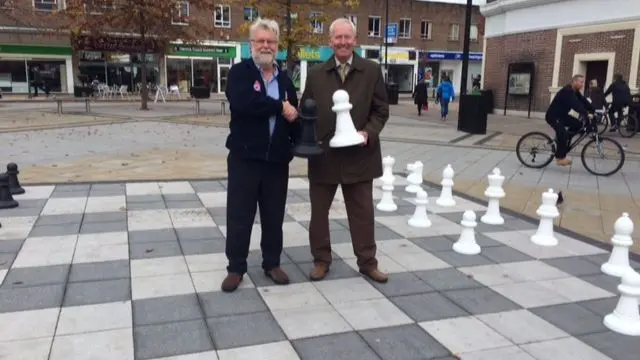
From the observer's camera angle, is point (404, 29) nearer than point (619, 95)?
No

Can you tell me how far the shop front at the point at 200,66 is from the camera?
40375 mm

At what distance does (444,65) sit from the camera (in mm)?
51188

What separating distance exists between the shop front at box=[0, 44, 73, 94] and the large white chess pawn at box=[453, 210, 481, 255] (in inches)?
1410

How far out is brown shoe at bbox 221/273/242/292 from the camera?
4.09 metres

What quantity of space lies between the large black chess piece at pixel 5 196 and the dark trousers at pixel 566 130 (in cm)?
865

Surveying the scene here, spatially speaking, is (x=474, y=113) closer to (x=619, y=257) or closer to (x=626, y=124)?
(x=626, y=124)

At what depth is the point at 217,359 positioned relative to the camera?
3131 mm

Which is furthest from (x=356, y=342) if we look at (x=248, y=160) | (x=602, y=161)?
(x=602, y=161)

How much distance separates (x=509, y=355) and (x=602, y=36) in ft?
63.5

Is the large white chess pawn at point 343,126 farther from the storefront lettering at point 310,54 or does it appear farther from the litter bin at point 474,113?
the storefront lettering at point 310,54

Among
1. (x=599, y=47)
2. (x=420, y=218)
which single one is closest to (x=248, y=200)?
(x=420, y=218)

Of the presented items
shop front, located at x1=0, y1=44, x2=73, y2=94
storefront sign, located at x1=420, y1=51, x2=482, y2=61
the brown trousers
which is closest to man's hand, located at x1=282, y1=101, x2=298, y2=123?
the brown trousers

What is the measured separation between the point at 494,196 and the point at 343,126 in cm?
289

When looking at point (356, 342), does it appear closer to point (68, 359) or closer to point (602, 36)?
point (68, 359)
